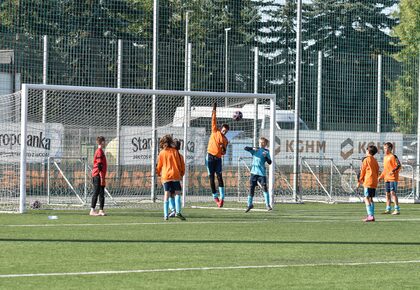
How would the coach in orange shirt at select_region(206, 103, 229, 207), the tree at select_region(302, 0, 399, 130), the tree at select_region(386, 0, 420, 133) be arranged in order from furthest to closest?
the tree at select_region(386, 0, 420, 133)
the tree at select_region(302, 0, 399, 130)
the coach in orange shirt at select_region(206, 103, 229, 207)

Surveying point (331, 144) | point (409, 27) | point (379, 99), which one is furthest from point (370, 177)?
point (409, 27)

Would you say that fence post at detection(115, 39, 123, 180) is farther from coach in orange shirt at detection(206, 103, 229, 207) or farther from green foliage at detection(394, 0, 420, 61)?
green foliage at detection(394, 0, 420, 61)

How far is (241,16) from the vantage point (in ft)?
135

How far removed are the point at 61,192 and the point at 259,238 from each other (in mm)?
14193

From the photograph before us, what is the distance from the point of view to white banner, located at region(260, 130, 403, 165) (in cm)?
3703

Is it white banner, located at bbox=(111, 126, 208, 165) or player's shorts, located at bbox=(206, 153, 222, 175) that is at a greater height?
white banner, located at bbox=(111, 126, 208, 165)

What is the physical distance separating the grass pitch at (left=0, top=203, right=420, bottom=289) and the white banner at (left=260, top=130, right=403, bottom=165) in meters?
12.1

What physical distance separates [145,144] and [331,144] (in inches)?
306

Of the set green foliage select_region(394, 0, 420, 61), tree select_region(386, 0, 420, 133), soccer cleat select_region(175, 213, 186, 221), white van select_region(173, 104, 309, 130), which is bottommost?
soccer cleat select_region(175, 213, 186, 221)

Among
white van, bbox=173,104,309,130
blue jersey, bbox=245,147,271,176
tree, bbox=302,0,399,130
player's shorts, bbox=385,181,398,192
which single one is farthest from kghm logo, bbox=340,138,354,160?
blue jersey, bbox=245,147,271,176

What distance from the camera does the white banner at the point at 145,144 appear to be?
3272cm

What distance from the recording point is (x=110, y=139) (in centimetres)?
3288

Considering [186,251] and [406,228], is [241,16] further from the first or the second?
[186,251]

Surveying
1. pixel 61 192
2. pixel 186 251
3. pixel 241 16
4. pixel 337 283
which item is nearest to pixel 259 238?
pixel 186 251
